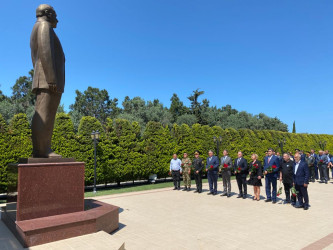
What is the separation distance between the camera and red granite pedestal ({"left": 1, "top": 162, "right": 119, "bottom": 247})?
3832 millimetres

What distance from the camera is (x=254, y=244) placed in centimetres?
456

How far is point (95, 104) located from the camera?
189 feet

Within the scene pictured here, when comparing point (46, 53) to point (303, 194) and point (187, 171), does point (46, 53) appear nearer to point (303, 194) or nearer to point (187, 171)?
point (303, 194)

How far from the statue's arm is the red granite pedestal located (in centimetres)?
171

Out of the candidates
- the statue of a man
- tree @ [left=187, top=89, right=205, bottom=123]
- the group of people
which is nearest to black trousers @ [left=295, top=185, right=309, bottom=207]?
the group of people

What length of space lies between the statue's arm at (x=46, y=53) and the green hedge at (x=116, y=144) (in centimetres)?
750

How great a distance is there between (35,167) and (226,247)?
370 centimetres

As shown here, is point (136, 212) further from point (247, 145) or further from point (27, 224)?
point (247, 145)

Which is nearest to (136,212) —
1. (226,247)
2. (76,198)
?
(76,198)

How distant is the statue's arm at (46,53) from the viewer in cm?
469

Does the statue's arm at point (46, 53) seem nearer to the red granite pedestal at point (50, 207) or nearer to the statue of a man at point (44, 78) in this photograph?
the statue of a man at point (44, 78)

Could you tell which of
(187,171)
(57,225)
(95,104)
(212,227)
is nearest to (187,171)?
(187,171)

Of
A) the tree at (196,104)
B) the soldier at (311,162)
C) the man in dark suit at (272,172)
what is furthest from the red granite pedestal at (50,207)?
the tree at (196,104)

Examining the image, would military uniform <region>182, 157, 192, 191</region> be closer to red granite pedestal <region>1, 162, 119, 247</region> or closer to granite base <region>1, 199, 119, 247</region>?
granite base <region>1, 199, 119, 247</region>
